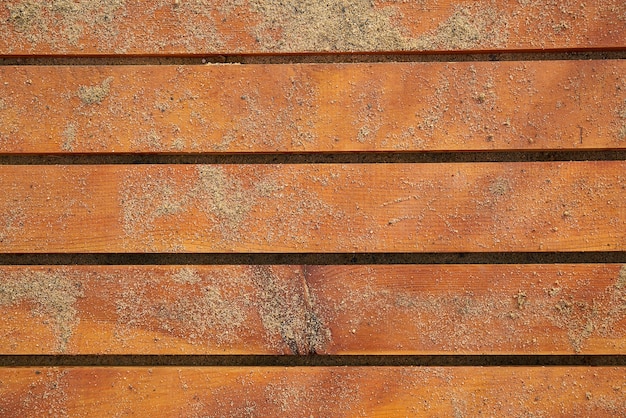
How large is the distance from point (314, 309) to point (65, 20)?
1.06 meters

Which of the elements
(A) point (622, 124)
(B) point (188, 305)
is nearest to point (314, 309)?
(B) point (188, 305)

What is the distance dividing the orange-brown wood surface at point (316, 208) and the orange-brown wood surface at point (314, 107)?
0.07 meters

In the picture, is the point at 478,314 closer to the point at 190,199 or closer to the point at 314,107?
the point at 314,107

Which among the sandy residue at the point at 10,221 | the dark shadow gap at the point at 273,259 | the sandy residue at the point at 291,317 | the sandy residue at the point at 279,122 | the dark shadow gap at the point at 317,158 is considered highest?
the sandy residue at the point at 279,122

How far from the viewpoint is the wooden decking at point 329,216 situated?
49.1 inches

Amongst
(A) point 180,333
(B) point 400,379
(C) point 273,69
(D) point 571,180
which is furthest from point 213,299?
(D) point 571,180

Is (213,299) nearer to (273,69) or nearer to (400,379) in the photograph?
(400,379)

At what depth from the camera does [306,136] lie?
126 cm

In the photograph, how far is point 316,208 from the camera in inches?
49.4

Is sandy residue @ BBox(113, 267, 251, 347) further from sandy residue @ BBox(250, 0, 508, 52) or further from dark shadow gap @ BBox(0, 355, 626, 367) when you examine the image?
sandy residue @ BBox(250, 0, 508, 52)

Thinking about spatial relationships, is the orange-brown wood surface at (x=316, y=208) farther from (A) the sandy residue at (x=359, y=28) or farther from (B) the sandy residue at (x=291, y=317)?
(A) the sandy residue at (x=359, y=28)

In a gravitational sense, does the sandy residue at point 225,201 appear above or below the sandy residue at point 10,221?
above

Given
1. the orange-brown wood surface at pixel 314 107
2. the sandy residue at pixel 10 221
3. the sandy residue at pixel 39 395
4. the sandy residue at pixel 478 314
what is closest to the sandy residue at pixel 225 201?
the orange-brown wood surface at pixel 314 107

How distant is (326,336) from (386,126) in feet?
1.95
